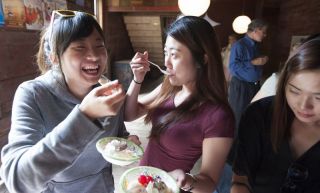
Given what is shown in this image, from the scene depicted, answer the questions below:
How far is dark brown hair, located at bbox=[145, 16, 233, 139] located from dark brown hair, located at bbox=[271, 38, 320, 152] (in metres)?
0.19

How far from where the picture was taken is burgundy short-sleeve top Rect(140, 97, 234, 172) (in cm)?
108

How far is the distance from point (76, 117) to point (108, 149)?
0.40 metres

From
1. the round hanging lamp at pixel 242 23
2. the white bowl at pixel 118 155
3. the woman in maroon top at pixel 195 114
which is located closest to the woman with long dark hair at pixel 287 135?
the woman in maroon top at pixel 195 114

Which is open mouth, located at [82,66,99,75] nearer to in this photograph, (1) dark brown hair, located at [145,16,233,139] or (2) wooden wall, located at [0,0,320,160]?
(1) dark brown hair, located at [145,16,233,139]

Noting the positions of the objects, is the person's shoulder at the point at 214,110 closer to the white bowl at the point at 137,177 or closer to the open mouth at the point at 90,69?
the white bowl at the point at 137,177

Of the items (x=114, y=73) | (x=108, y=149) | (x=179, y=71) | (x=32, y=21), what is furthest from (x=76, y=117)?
(x=114, y=73)

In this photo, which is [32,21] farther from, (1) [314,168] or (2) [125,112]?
(1) [314,168]

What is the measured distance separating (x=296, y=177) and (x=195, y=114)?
47cm

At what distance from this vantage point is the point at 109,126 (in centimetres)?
119

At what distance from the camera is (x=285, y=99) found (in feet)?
3.33

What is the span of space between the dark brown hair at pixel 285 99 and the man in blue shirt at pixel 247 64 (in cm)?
229

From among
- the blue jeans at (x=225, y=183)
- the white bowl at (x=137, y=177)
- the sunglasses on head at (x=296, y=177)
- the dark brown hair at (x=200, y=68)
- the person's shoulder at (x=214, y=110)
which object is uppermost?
the dark brown hair at (x=200, y=68)

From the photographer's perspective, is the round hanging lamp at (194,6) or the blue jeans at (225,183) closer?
the blue jeans at (225,183)

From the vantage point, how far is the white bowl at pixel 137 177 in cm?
95
